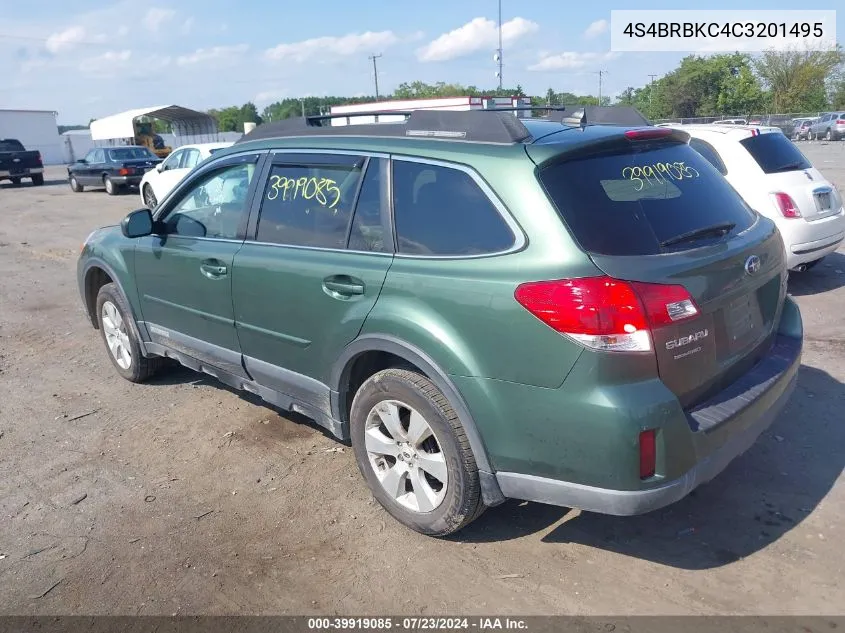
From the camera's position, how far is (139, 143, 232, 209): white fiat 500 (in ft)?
52.0

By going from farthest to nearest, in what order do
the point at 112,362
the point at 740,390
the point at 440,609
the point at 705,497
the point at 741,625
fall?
1. the point at 112,362
2. the point at 705,497
3. the point at 740,390
4. the point at 440,609
5. the point at 741,625

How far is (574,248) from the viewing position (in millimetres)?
2684

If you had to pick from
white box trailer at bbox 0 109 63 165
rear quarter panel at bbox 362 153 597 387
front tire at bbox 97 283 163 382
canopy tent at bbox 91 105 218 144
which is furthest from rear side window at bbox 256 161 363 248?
white box trailer at bbox 0 109 63 165

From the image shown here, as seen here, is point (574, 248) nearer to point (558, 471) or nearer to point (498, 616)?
point (558, 471)

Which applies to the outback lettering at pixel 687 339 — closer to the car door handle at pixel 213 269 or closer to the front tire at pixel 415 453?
the front tire at pixel 415 453

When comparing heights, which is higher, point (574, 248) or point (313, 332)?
point (574, 248)

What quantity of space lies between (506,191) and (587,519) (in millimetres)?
1667

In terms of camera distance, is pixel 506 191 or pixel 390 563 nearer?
pixel 506 191

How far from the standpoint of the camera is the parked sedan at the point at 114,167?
22734 millimetres

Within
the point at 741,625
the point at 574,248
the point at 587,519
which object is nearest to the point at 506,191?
the point at 574,248

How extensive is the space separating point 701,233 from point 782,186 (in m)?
4.56

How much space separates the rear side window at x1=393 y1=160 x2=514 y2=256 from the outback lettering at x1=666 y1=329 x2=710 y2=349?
728 mm

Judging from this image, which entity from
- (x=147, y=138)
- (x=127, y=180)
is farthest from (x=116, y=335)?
(x=147, y=138)

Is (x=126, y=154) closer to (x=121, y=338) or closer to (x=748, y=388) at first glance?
(x=121, y=338)
